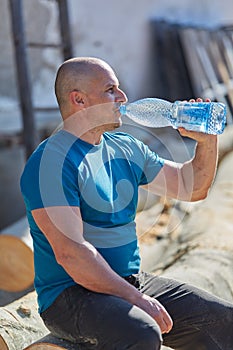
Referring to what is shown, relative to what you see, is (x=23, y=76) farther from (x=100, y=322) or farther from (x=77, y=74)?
(x=100, y=322)

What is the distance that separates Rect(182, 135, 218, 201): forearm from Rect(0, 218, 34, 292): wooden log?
137 cm

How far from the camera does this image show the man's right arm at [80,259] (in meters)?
2.31

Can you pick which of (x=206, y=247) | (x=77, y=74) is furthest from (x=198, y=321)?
(x=206, y=247)

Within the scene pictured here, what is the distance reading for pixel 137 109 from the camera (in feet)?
8.98

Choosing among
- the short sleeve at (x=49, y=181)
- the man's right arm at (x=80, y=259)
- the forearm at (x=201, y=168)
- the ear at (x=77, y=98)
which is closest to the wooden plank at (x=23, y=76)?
the forearm at (x=201, y=168)

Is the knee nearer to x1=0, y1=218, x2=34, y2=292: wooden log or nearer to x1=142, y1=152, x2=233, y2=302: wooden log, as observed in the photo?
x1=142, y1=152, x2=233, y2=302: wooden log

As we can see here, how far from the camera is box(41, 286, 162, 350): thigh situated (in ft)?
7.39

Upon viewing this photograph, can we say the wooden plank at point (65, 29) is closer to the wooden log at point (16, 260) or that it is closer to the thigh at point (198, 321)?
the wooden log at point (16, 260)

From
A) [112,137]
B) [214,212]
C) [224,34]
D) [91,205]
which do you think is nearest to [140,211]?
[214,212]

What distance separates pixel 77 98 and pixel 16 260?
178 centimetres

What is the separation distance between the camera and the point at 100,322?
7.61 ft

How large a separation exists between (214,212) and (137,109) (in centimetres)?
196

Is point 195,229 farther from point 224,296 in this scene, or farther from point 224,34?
point 224,34

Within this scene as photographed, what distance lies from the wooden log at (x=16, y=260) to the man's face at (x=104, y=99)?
1.60 meters
